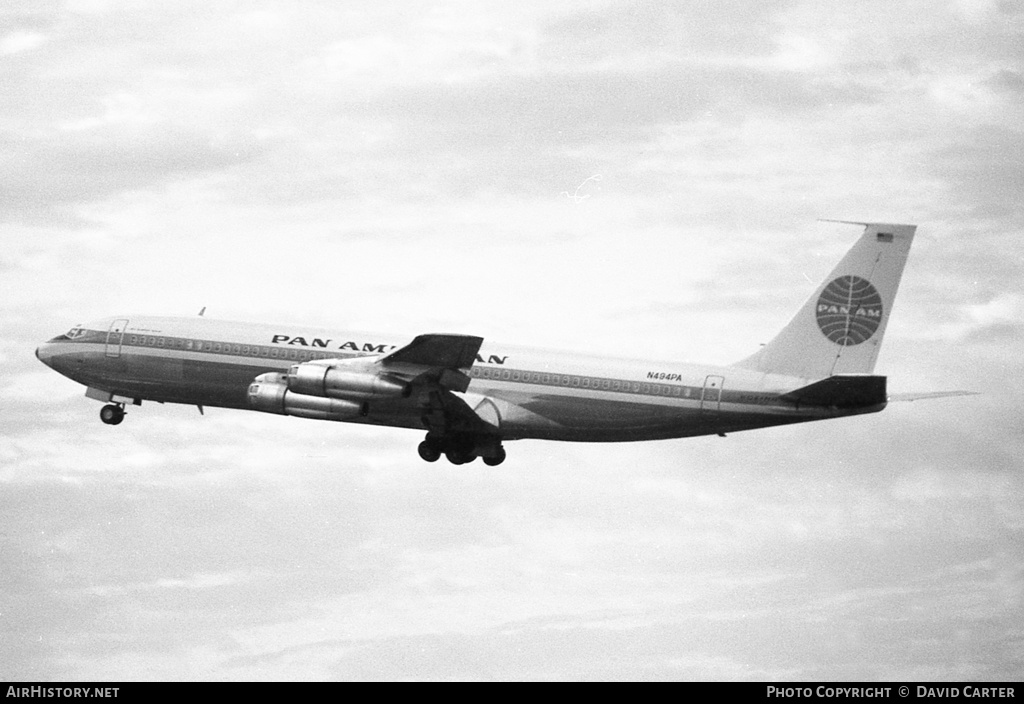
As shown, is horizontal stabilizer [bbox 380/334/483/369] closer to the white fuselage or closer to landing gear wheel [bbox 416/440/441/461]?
the white fuselage

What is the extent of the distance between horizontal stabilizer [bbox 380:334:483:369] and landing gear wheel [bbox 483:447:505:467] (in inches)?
231

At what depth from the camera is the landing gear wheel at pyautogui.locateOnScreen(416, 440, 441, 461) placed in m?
64.0

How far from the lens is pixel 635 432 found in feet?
196

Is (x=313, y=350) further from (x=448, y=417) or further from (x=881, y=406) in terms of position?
(x=881, y=406)

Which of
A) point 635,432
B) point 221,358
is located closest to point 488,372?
point 635,432

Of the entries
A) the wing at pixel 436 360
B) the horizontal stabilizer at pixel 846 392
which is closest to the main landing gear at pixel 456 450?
the wing at pixel 436 360

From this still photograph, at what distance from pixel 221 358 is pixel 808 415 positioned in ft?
75.7

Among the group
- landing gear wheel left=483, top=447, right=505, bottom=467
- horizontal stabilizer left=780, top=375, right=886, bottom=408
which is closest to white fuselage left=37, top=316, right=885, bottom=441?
horizontal stabilizer left=780, top=375, right=886, bottom=408

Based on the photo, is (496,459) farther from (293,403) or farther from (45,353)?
(45,353)

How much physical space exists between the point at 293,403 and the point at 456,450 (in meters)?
6.92

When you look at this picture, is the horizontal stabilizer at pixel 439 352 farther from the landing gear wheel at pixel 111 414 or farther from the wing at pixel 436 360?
the landing gear wheel at pixel 111 414

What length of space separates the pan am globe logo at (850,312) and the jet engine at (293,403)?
56.2 feet
